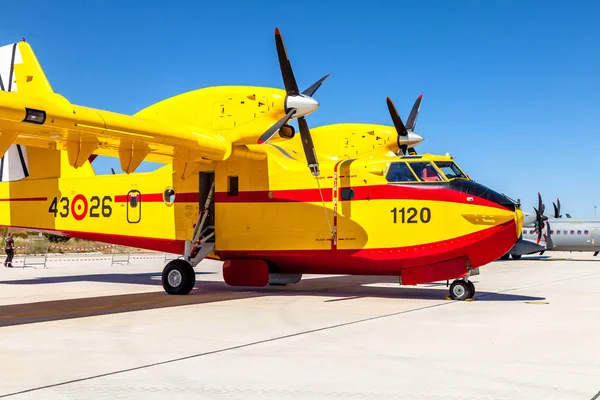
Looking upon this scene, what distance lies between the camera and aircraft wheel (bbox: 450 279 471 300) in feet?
49.8

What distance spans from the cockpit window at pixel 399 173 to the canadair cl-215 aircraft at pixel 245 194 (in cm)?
3

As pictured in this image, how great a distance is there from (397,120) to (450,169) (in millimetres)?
3992

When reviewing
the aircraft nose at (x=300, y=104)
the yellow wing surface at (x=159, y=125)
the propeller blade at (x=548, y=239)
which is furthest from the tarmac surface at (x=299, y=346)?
the propeller blade at (x=548, y=239)

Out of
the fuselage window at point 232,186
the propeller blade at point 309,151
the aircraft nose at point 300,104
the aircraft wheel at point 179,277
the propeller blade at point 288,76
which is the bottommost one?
the aircraft wheel at point 179,277

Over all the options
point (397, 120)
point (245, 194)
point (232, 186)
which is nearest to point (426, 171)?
point (397, 120)

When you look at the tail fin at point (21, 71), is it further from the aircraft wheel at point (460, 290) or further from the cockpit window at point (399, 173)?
the aircraft wheel at point (460, 290)

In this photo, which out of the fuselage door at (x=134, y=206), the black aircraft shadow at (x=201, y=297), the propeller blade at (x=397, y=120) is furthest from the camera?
the propeller blade at (x=397, y=120)

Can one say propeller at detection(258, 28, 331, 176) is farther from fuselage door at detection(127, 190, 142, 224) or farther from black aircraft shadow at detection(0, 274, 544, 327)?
fuselage door at detection(127, 190, 142, 224)

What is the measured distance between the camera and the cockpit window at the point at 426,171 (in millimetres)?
15171

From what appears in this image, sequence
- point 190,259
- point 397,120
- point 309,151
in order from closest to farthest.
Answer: point 309,151 < point 190,259 < point 397,120

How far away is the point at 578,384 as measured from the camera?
6691 millimetres

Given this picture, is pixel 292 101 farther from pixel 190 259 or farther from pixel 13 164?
pixel 13 164

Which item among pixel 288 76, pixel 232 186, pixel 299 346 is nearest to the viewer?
pixel 299 346

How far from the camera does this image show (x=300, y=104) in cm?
1454
